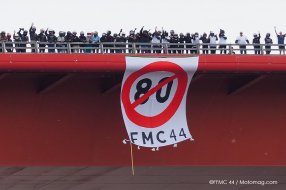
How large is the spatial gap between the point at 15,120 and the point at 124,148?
3562mm

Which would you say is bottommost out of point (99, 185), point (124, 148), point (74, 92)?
point (99, 185)

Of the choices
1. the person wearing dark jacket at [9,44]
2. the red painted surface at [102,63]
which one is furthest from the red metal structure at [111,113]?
the person wearing dark jacket at [9,44]

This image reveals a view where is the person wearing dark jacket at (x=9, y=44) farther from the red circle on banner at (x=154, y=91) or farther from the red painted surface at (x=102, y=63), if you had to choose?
the red circle on banner at (x=154, y=91)

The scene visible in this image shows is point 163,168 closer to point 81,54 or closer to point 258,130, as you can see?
point 258,130

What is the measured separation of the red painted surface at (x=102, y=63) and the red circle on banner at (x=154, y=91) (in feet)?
1.80

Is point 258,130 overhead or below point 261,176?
overhead

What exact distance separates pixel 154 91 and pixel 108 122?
2.02 m

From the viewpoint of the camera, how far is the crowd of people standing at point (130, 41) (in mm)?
23906

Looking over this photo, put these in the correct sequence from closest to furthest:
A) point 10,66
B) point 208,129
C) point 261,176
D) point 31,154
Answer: point 10,66 → point 31,154 → point 208,129 → point 261,176

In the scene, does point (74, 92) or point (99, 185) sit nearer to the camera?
point (74, 92)

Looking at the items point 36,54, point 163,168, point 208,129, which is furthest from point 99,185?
point 36,54

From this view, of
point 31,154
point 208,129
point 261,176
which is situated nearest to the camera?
point 31,154

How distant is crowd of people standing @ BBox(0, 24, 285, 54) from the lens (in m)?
23.9

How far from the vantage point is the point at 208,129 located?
25.0 metres
